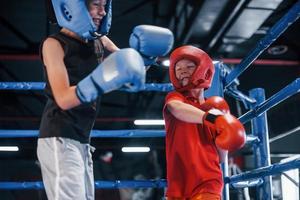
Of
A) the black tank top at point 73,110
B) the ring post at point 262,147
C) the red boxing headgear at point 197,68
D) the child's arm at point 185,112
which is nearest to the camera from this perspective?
the black tank top at point 73,110

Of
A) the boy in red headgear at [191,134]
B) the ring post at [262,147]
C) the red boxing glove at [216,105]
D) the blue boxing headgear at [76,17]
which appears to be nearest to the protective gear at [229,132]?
the boy in red headgear at [191,134]

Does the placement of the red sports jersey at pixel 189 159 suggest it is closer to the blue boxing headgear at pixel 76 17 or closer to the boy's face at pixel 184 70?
the boy's face at pixel 184 70

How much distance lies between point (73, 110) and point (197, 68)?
0.59 meters

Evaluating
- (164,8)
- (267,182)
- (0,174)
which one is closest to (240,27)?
(164,8)

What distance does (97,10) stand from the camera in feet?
4.68

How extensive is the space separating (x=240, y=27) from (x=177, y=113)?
13.0 feet

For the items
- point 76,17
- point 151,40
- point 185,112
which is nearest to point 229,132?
point 185,112

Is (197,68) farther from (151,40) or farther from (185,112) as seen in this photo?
(151,40)

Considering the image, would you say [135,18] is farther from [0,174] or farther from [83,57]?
[0,174]

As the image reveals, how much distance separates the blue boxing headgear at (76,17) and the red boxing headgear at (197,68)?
1.46 ft

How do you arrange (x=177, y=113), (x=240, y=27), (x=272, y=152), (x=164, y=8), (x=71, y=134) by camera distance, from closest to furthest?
(x=71, y=134)
(x=177, y=113)
(x=240, y=27)
(x=164, y=8)
(x=272, y=152)

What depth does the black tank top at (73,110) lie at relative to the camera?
4.42 feet

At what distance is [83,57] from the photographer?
1.43m

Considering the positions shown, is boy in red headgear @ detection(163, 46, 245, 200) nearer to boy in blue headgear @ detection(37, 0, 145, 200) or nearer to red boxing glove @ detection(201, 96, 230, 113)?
red boxing glove @ detection(201, 96, 230, 113)
